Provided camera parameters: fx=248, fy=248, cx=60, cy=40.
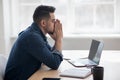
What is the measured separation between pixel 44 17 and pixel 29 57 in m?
0.40

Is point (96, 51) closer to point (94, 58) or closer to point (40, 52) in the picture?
point (94, 58)

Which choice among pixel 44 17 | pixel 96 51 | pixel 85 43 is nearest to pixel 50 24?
pixel 44 17

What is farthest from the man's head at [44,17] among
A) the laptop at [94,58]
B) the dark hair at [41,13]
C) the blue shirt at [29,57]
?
the laptop at [94,58]

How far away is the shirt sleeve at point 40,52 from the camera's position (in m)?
1.98

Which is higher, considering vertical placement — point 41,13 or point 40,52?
point 41,13

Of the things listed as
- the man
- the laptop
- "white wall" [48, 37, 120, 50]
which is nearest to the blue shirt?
the man

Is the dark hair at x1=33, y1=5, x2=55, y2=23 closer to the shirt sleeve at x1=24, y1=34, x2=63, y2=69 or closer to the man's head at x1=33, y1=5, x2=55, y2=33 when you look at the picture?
the man's head at x1=33, y1=5, x2=55, y2=33

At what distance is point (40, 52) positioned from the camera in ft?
6.48

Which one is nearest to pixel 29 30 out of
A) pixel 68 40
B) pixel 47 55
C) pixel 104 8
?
pixel 47 55

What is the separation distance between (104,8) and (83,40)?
2.02 ft

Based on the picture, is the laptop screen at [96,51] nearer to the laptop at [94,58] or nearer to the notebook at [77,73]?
the laptop at [94,58]

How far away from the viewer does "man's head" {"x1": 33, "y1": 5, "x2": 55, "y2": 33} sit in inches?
87.4

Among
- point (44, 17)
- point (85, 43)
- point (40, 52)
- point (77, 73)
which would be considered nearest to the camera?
point (77, 73)

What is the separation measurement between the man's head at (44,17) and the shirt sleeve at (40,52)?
0.21 metres
